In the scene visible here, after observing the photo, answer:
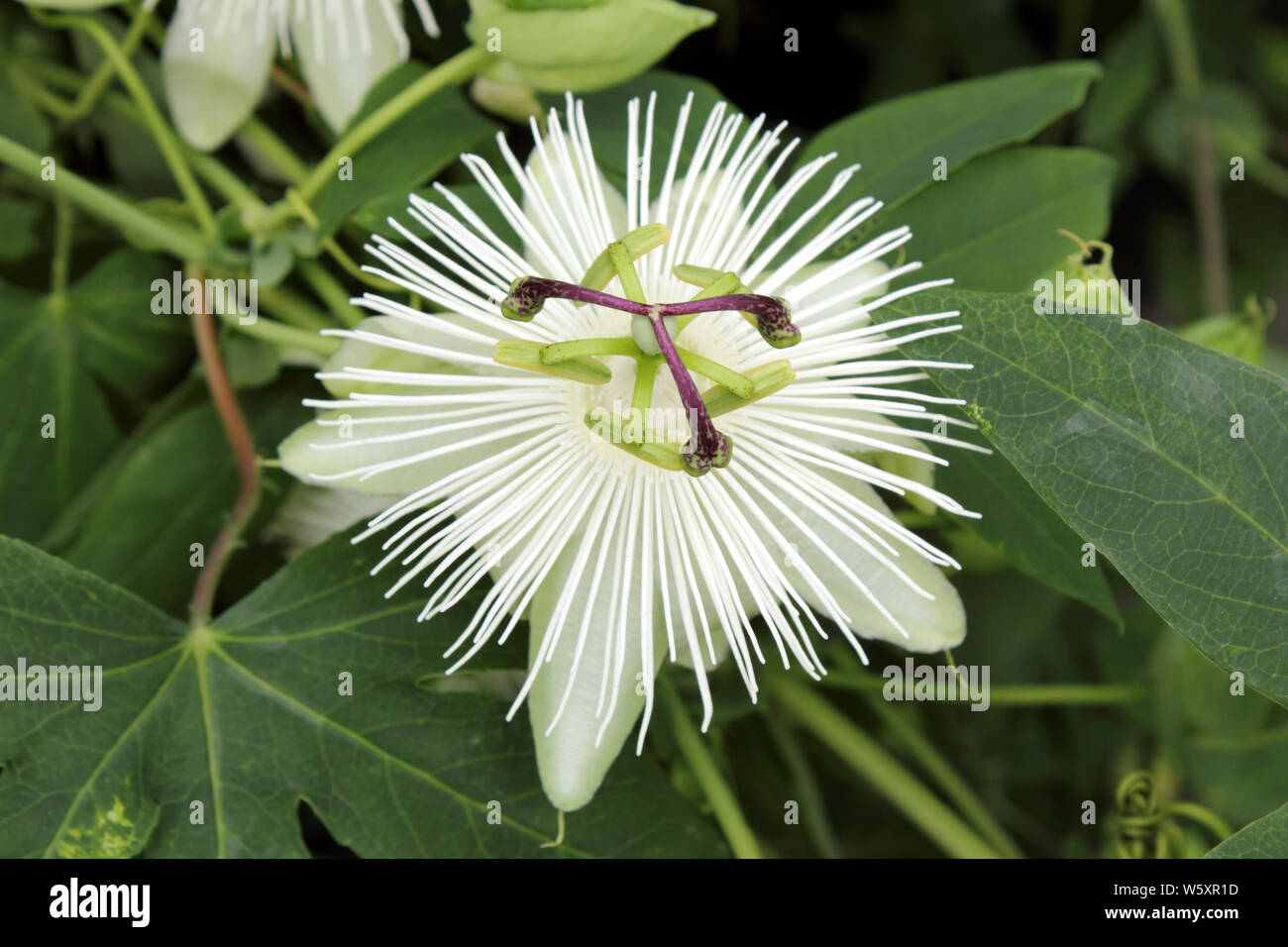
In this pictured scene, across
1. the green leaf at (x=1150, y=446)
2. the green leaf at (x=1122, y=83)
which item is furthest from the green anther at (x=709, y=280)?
the green leaf at (x=1122, y=83)

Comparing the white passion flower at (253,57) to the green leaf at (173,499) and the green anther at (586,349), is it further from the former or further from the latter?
the green anther at (586,349)

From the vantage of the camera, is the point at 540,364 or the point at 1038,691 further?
the point at 1038,691

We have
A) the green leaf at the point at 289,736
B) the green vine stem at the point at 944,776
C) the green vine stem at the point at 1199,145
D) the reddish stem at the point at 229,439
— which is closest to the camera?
the green leaf at the point at 289,736

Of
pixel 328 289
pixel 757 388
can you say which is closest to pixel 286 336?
pixel 328 289

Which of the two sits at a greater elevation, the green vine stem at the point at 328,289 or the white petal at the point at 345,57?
the white petal at the point at 345,57

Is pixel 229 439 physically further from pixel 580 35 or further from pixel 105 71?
pixel 580 35

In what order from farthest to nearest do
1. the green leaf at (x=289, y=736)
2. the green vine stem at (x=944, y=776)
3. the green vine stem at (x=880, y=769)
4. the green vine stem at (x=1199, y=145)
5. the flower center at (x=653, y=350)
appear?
the green vine stem at (x=1199, y=145) → the green vine stem at (x=944, y=776) → the green vine stem at (x=880, y=769) → the green leaf at (x=289, y=736) → the flower center at (x=653, y=350)

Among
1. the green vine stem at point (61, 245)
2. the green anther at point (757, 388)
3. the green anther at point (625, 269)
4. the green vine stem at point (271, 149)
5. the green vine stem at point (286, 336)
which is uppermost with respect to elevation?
the green vine stem at point (271, 149)
